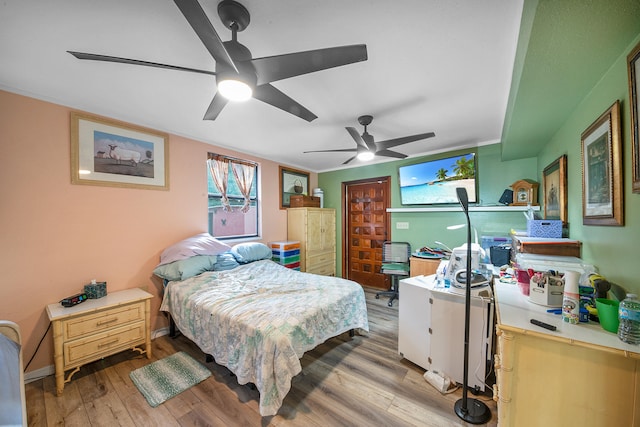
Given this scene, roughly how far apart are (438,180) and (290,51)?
3070 mm

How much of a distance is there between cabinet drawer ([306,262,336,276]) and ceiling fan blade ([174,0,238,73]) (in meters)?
3.68

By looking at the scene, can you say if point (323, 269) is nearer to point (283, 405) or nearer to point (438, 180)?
point (438, 180)

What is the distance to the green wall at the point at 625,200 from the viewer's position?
112 centimetres

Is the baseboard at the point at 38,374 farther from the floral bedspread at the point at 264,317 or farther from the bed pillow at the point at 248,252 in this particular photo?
the bed pillow at the point at 248,252

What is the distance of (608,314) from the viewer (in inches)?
41.8

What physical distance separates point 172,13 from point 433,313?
2784mm

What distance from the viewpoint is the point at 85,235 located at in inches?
90.6

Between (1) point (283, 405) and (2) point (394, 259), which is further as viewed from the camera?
(2) point (394, 259)

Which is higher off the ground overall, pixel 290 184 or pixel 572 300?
pixel 290 184

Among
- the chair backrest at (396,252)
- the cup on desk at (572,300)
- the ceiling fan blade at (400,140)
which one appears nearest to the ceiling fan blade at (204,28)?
the ceiling fan blade at (400,140)

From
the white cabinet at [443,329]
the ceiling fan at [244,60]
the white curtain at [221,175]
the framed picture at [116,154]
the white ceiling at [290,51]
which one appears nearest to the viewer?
the ceiling fan at [244,60]

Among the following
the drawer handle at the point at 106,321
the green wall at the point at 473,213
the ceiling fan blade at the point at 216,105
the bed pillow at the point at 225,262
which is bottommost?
the drawer handle at the point at 106,321

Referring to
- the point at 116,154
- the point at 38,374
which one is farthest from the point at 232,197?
the point at 38,374

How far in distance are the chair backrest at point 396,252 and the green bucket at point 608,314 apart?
288 cm
